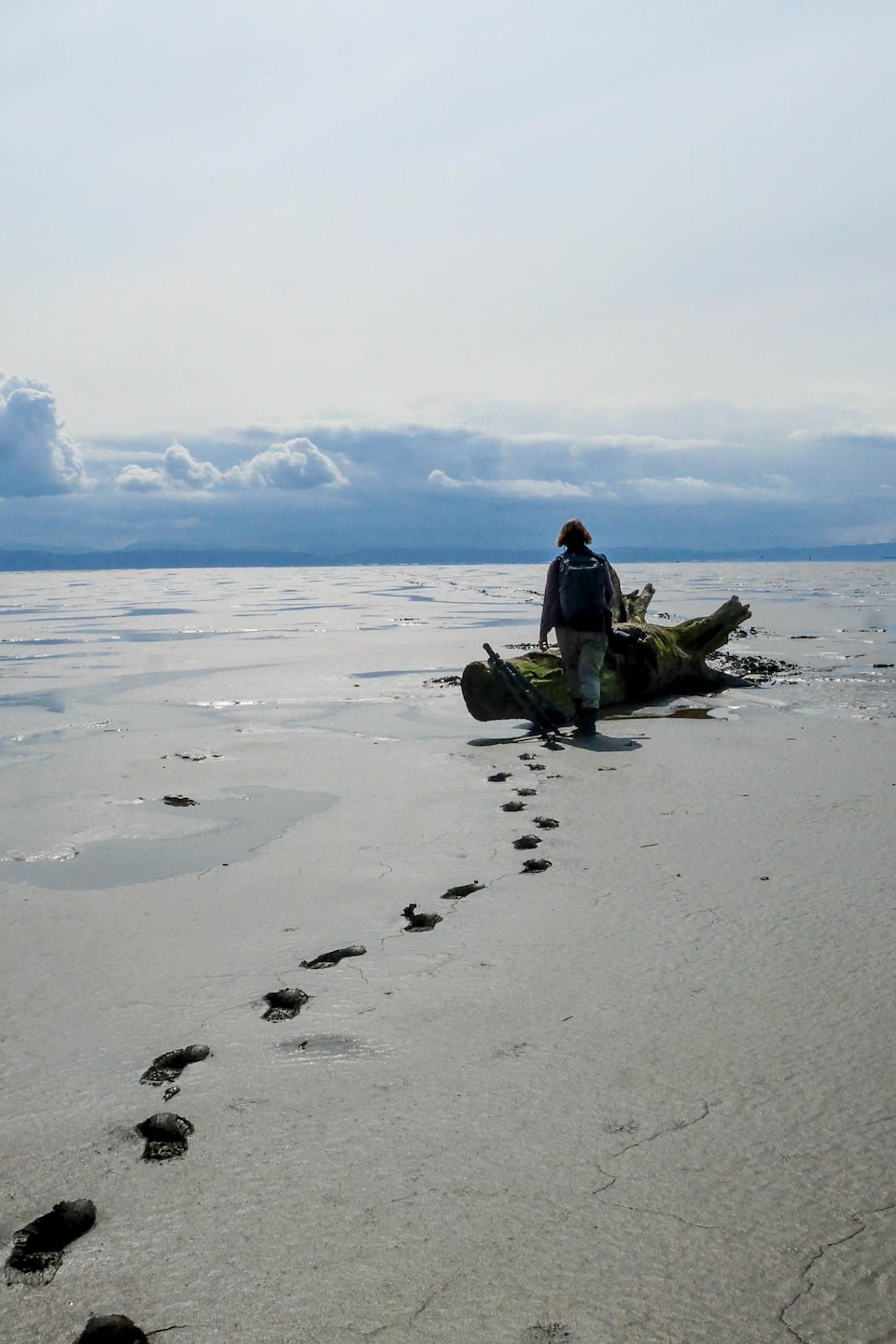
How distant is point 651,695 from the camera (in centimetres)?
1287

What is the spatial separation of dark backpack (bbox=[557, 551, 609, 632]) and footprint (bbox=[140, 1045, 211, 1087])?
25.3ft

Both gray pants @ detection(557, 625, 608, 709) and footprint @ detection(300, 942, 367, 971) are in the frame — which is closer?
footprint @ detection(300, 942, 367, 971)

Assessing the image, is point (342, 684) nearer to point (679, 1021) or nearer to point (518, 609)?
point (679, 1021)

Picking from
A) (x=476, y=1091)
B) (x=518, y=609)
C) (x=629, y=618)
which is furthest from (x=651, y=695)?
(x=518, y=609)

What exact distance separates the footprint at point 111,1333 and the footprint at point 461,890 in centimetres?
301

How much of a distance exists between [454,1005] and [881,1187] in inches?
64.3

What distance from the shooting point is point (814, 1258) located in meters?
2.25

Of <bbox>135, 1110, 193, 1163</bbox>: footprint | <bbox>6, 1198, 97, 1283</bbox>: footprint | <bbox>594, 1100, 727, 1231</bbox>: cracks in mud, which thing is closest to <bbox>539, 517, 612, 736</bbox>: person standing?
<bbox>594, 1100, 727, 1231</bbox>: cracks in mud

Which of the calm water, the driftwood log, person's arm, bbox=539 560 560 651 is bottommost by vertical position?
the calm water

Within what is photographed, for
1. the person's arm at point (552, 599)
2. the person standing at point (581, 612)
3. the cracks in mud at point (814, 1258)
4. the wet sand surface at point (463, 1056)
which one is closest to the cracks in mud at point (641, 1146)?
the wet sand surface at point (463, 1056)

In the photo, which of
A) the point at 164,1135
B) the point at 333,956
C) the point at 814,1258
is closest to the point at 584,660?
the point at 333,956

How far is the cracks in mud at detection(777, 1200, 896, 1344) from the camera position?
6.74ft

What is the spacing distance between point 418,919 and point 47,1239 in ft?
8.02

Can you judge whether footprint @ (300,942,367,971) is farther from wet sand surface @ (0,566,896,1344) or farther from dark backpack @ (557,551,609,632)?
dark backpack @ (557,551,609,632)
